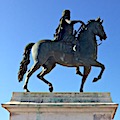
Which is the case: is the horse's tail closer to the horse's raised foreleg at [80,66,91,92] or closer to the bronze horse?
the bronze horse

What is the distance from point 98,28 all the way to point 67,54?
1501 mm

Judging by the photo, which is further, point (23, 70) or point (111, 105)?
point (23, 70)

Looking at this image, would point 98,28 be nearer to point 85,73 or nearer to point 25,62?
point 85,73

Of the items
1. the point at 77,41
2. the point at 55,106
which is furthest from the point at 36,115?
the point at 77,41

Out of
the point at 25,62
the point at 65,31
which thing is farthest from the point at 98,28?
the point at 25,62

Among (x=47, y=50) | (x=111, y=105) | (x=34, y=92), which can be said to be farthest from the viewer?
(x=47, y=50)

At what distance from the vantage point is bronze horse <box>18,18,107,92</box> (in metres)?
11.2

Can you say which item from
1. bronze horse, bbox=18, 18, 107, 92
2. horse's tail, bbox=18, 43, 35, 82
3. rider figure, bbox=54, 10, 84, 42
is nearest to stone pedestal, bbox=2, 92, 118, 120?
bronze horse, bbox=18, 18, 107, 92

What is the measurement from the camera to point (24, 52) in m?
12.0

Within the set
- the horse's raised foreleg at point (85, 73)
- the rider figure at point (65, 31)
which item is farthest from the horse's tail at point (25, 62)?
the horse's raised foreleg at point (85, 73)

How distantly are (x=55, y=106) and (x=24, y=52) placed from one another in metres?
2.67

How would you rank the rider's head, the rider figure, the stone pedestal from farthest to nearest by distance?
the rider's head → the rider figure → the stone pedestal

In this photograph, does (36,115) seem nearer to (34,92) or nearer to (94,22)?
(34,92)

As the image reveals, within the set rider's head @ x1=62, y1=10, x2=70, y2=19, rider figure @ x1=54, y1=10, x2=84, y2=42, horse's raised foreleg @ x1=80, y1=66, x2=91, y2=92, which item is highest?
rider's head @ x1=62, y1=10, x2=70, y2=19
